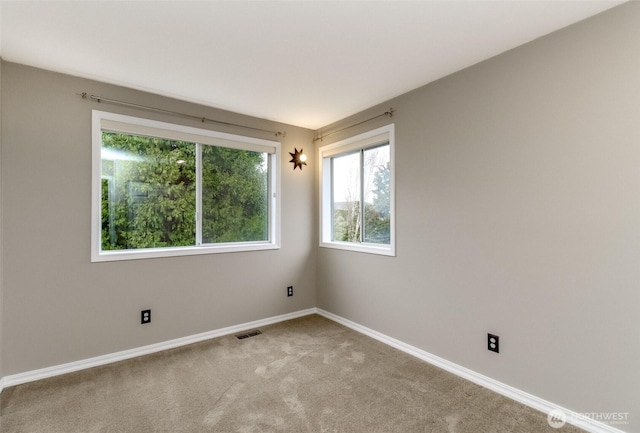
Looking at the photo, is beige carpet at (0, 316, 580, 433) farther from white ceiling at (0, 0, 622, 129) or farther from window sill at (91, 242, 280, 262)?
white ceiling at (0, 0, 622, 129)

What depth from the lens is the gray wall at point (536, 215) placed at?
1754mm

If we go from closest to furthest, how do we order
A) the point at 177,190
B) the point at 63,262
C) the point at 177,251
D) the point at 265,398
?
1. the point at 265,398
2. the point at 63,262
3. the point at 177,251
4. the point at 177,190

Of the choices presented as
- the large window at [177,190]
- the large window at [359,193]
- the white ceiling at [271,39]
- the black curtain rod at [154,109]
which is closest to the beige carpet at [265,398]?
the large window at [177,190]

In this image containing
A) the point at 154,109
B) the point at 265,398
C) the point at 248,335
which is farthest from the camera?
the point at 248,335

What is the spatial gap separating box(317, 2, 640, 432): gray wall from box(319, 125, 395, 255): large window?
1.11 ft

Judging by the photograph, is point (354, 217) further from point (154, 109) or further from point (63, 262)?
point (63, 262)

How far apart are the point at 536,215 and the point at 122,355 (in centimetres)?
349

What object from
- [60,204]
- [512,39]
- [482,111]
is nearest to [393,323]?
[482,111]

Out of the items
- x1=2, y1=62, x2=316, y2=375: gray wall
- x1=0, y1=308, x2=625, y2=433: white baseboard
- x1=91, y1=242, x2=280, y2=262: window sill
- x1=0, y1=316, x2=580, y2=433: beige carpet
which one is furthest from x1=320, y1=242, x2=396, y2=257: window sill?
x1=2, y1=62, x2=316, y2=375: gray wall

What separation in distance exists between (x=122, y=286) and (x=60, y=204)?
2.75ft

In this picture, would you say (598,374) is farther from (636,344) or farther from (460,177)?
(460,177)

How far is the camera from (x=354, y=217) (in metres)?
3.73

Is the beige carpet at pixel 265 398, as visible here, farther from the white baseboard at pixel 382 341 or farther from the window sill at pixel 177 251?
the window sill at pixel 177 251

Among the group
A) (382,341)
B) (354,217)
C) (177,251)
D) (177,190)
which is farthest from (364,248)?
(177,190)
